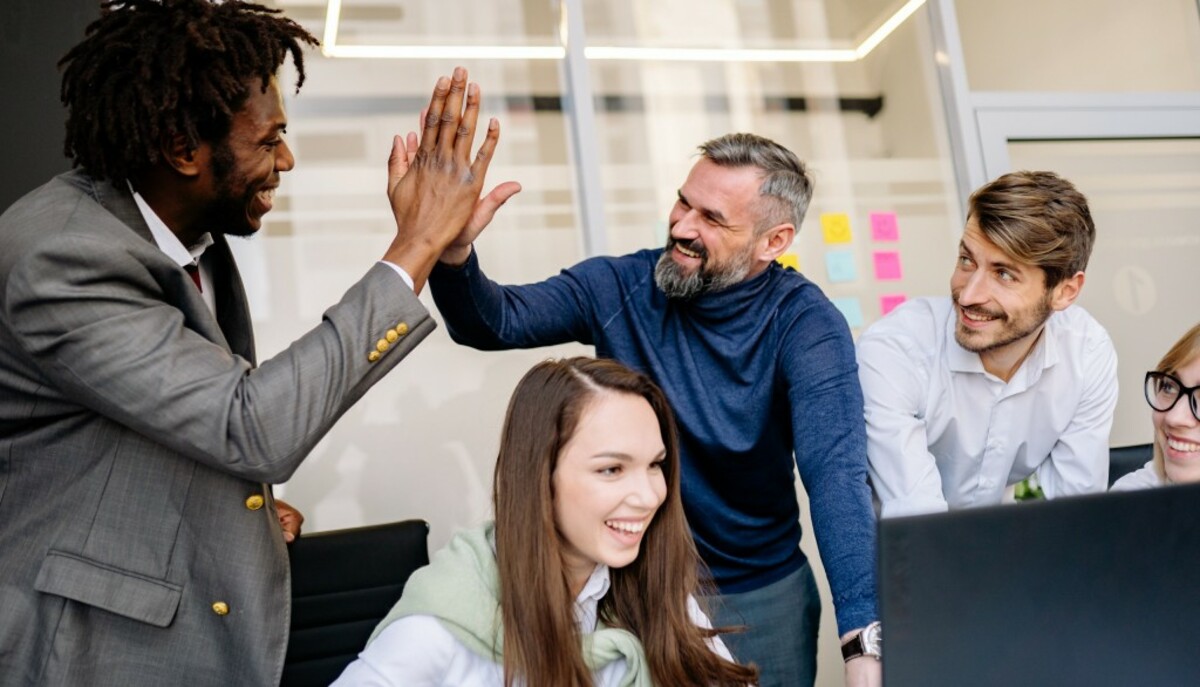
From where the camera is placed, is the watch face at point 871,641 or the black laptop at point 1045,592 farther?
the watch face at point 871,641

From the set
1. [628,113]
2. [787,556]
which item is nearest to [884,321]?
[787,556]

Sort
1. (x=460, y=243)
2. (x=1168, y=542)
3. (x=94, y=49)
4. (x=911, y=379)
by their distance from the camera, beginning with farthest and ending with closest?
(x=911, y=379) < (x=460, y=243) < (x=94, y=49) < (x=1168, y=542)

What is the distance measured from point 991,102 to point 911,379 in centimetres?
181

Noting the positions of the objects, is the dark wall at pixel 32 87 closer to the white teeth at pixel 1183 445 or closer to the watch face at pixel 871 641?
the watch face at pixel 871 641

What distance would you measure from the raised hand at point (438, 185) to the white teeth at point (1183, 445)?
1393mm

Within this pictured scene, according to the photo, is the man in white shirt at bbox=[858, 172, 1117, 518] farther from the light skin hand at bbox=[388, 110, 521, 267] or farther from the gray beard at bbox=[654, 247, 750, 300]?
the light skin hand at bbox=[388, 110, 521, 267]

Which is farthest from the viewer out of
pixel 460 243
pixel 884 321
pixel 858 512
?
pixel 884 321

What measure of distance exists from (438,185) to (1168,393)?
4.81 feet

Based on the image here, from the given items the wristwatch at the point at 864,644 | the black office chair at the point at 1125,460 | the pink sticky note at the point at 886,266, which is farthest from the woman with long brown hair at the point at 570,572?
the pink sticky note at the point at 886,266

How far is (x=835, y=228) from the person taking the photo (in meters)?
3.37

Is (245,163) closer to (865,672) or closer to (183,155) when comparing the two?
(183,155)

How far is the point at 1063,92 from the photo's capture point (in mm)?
3500

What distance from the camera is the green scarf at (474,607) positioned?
1357mm

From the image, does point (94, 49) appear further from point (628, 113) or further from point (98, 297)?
point (628, 113)
